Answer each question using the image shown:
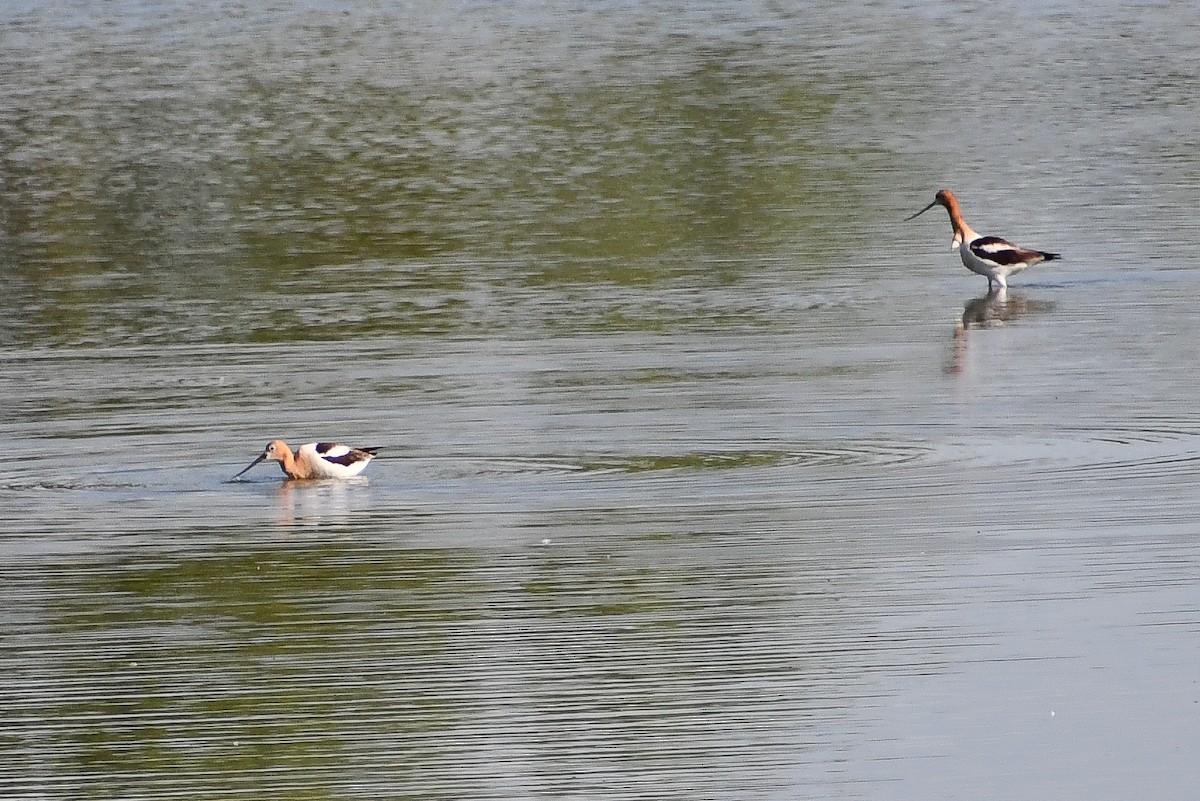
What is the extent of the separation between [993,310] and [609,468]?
22.1 ft

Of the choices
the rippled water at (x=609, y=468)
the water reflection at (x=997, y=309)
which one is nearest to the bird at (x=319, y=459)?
the rippled water at (x=609, y=468)

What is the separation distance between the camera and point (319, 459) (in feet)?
46.2

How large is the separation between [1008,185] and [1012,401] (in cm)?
1209

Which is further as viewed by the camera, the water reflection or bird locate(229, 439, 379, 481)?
the water reflection

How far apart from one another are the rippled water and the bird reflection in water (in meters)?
0.07

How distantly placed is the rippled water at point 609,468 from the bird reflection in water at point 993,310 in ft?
0.23

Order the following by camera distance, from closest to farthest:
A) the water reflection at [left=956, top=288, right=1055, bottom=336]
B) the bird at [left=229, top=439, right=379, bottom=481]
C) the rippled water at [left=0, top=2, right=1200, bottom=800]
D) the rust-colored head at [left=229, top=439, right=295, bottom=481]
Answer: the rippled water at [left=0, top=2, right=1200, bottom=800]
the bird at [left=229, top=439, right=379, bottom=481]
the rust-colored head at [left=229, top=439, right=295, bottom=481]
the water reflection at [left=956, top=288, right=1055, bottom=336]

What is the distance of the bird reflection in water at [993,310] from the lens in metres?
19.2

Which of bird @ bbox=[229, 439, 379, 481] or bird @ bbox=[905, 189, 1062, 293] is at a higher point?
bird @ bbox=[229, 439, 379, 481]

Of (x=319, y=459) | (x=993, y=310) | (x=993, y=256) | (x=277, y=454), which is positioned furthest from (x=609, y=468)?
(x=993, y=256)

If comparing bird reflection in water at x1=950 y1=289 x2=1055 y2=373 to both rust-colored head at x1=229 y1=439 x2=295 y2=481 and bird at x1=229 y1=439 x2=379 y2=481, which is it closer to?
bird at x1=229 y1=439 x2=379 y2=481

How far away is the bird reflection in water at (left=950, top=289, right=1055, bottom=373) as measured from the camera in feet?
63.0

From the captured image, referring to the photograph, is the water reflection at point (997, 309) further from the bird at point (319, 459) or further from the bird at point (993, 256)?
the bird at point (319, 459)

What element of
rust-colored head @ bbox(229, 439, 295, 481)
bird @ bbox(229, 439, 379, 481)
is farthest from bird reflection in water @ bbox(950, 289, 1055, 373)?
rust-colored head @ bbox(229, 439, 295, 481)
